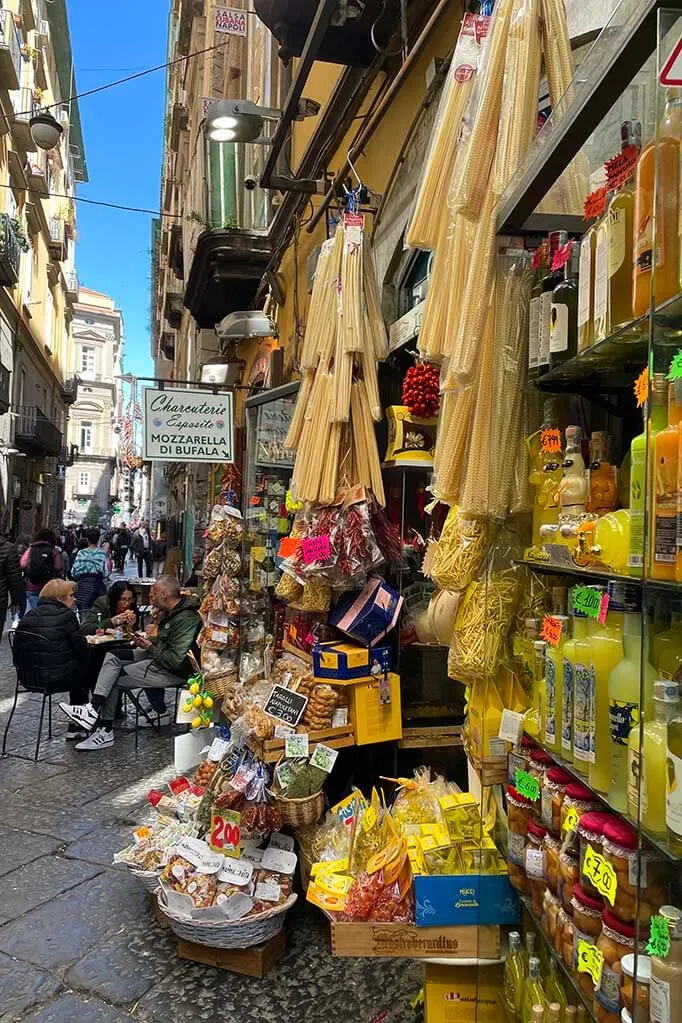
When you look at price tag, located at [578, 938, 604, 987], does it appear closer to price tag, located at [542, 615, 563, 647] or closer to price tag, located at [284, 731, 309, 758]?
price tag, located at [542, 615, 563, 647]

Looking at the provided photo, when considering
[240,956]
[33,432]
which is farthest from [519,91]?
[33,432]

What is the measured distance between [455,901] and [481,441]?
1403mm

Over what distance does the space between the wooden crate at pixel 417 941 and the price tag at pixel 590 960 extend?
69 cm

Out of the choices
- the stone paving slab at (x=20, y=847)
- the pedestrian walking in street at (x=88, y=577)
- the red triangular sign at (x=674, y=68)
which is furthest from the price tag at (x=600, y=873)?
the pedestrian walking in street at (x=88, y=577)

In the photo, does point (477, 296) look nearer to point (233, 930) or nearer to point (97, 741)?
point (233, 930)

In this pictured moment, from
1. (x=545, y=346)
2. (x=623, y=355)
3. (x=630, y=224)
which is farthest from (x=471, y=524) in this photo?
(x=630, y=224)

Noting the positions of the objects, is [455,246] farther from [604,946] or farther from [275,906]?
[275,906]

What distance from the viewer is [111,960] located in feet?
10.5

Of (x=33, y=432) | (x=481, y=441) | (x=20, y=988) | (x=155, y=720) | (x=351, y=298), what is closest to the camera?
(x=481, y=441)

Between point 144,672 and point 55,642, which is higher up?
point 55,642

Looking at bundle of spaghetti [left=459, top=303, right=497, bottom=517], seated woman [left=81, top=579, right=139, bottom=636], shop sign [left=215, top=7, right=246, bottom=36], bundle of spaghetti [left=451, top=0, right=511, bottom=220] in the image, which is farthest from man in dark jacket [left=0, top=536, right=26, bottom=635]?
bundle of spaghetti [left=451, top=0, right=511, bottom=220]

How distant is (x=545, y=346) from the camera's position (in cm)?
204

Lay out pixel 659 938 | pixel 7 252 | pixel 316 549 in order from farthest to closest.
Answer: pixel 7 252, pixel 316 549, pixel 659 938

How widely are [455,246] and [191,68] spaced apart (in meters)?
14.3
